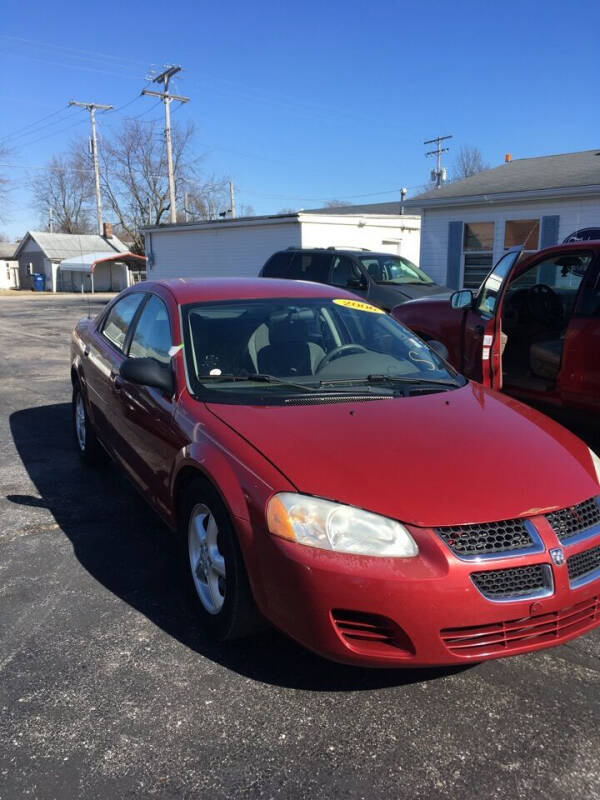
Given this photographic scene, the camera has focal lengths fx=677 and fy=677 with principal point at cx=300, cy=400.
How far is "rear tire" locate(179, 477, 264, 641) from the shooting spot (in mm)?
2684

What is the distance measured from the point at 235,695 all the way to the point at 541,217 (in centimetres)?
Answer: 1449

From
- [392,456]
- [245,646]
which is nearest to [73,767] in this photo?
[245,646]

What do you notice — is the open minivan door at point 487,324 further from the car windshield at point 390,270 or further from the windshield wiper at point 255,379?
the car windshield at point 390,270

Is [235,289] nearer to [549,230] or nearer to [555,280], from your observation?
[555,280]

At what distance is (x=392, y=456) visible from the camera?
272 centimetres

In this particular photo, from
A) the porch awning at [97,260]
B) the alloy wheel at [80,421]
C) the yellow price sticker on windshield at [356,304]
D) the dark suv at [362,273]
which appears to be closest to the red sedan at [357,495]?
the yellow price sticker on windshield at [356,304]

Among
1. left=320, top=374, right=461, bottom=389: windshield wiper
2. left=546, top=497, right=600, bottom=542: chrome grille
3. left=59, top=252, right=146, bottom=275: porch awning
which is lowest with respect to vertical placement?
left=546, top=497, right=600, bottom=542: chrome grille

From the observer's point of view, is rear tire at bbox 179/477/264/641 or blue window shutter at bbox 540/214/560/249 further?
blue window shutter at bbox 540/214/560/249

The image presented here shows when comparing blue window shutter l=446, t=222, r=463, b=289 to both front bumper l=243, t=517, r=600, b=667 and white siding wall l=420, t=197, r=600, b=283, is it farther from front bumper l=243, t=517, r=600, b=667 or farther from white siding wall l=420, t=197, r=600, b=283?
front bumper l=243, t=517, r=600, b=667

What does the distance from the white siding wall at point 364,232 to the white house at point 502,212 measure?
440cm

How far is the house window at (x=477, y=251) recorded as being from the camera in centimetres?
1612

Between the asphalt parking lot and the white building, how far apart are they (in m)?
18.7

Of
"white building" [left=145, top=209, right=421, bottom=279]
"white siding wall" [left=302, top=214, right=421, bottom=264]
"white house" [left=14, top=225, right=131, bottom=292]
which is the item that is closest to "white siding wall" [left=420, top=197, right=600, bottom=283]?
"white building" [left=145, top=209, right=421, bottom=279]

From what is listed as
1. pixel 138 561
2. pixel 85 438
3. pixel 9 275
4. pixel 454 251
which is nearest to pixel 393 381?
pixel 138 561
